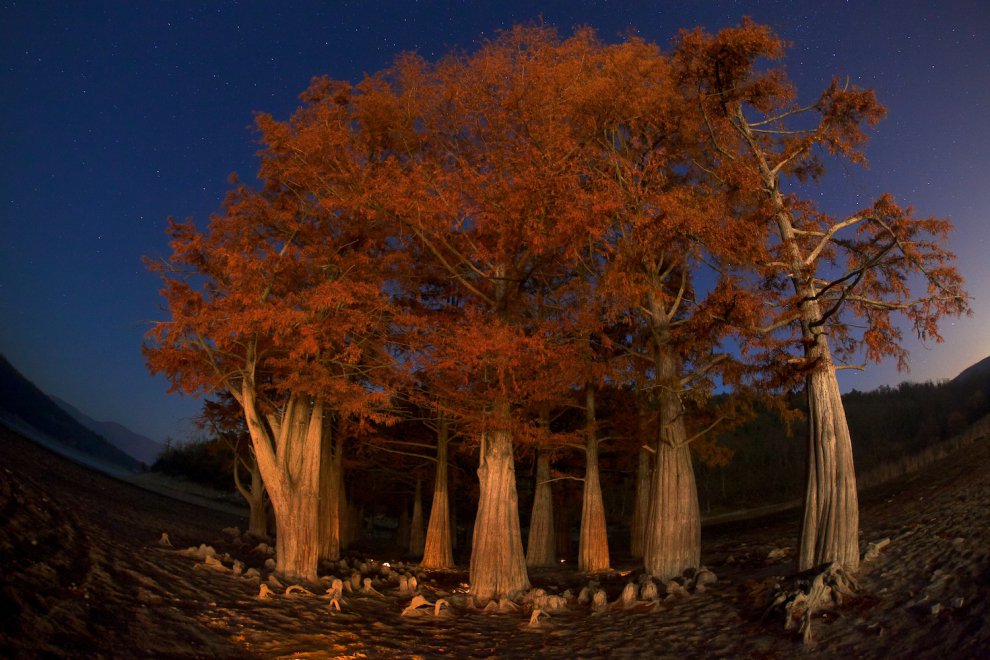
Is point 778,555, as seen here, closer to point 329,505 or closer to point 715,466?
point 329,505

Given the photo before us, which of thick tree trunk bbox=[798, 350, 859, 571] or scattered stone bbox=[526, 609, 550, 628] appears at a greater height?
thick tree trunk bbox=[798, 350, 859, 571]

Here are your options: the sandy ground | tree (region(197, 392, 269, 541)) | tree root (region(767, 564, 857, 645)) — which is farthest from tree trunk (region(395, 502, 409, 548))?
tree root (region(767, 564, 857, 645))

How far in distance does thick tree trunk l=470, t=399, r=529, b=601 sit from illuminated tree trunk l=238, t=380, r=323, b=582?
3.96 meters

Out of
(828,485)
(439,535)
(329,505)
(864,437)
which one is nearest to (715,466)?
(864,437)

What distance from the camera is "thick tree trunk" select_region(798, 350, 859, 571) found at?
10461 mm

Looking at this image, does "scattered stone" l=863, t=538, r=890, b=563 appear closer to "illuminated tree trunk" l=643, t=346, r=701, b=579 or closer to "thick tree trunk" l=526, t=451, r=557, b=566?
"illuminated tree trunk" l=643, t=346, r=701, b=579

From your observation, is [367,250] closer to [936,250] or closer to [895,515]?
[936,250]

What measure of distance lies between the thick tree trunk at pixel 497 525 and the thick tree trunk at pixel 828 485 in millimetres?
6732

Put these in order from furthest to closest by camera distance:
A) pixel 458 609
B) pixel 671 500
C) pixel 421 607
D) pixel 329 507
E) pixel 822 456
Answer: pixel 329 507, pixel 671 500, pixel 458 609, pixel 421 607, pixel 822 456

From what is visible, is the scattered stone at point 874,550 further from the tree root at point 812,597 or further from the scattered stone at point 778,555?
the scattered stone at point 778,555

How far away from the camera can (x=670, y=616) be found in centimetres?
1094

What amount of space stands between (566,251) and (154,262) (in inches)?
380

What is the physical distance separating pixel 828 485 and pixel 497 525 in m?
7.51

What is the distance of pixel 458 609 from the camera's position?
46.8 feet
